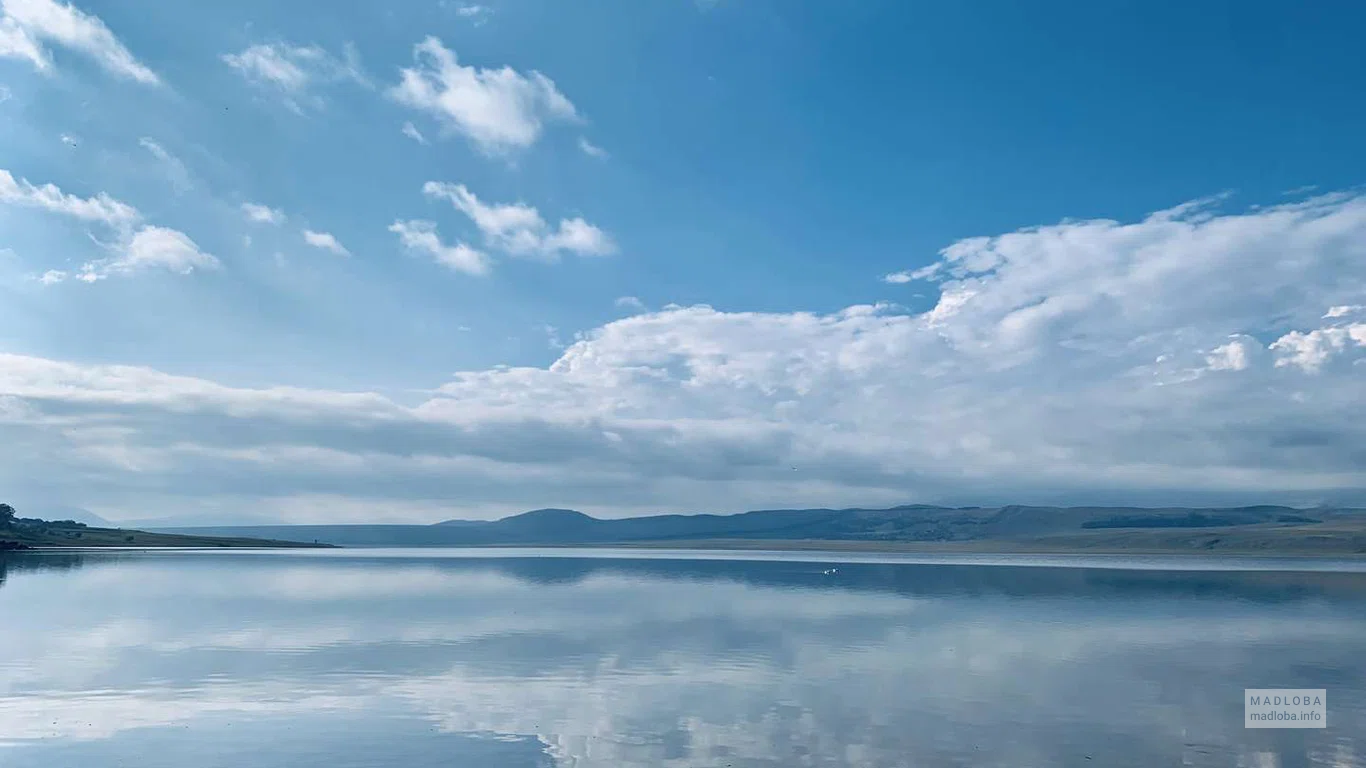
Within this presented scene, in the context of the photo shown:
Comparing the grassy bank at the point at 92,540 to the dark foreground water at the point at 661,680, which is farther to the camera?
the grassy bank at the point at 92,540

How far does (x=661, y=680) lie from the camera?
2839 centimetres

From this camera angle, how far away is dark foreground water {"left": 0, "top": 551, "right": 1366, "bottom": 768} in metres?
20.2

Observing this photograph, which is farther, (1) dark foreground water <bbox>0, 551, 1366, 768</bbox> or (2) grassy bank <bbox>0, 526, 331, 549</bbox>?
(2) grassy bank <bbox>0, 526, 331, 549</bbox>

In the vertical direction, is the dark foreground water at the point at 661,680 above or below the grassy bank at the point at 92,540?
above

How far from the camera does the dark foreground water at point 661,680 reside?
66.3 feet

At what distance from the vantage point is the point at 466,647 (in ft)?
115

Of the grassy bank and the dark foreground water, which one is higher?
the dark foreground water

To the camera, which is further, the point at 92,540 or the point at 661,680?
the point at 92,540

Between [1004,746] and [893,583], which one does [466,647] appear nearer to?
[1004,746]

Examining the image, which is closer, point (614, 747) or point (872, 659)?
point (614, 747)

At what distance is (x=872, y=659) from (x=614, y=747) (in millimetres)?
14462

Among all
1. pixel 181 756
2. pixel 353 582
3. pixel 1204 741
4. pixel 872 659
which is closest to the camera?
pixel 181 756

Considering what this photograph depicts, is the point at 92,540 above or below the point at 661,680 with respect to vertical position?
below

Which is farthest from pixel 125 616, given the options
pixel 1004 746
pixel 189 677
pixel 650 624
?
pixel 1004 746
